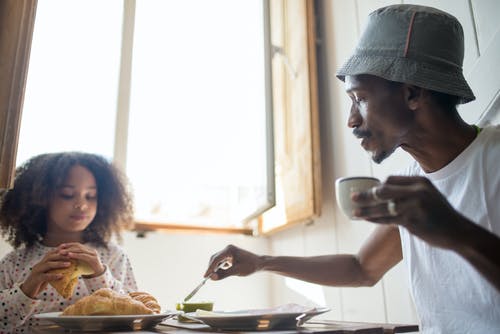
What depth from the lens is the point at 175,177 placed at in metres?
2.33

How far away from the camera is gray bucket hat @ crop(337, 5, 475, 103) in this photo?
840 mm

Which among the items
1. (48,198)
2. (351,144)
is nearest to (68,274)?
(48,198)

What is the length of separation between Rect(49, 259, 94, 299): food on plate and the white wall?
93 centimetres

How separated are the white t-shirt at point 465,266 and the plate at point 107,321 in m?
0.54

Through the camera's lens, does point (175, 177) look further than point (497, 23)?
Yes

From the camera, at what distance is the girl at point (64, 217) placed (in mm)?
1280

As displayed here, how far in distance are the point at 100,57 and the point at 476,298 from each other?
6.77ft

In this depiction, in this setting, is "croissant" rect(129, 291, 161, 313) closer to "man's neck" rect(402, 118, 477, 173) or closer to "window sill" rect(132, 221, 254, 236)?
"man's neck" rect(402, 118, 477, 173)

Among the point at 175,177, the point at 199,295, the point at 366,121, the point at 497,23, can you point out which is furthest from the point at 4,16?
the point at 199,295

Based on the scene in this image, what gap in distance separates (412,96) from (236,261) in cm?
59

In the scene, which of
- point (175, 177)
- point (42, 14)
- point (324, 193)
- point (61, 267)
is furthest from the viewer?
point (175, 177)

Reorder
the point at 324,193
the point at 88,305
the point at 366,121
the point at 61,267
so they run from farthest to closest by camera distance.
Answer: the point at 324,193 → the point at 61,267 → the point at 366,121 → the point at 88,305

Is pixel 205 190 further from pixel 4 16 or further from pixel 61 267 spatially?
pixel 4 16

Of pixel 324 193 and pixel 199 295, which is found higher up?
pixel 324 193
